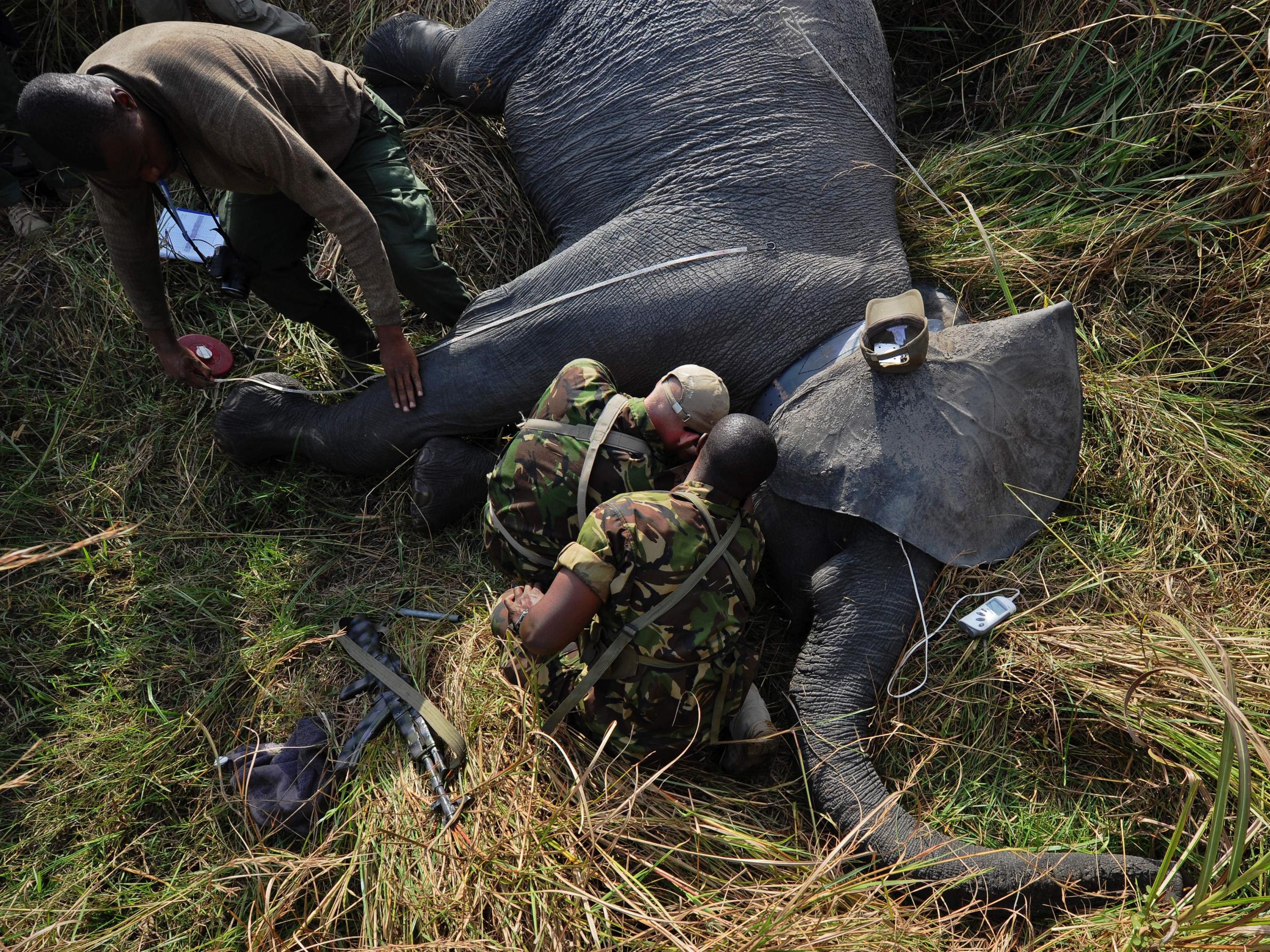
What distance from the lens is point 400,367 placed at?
10.5 feet

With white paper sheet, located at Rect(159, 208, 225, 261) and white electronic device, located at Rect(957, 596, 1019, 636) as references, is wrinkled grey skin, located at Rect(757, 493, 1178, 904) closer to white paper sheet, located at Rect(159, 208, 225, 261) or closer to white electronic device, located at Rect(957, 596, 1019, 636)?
white electronic device, located at Rect(957, 596, 1019, 636)

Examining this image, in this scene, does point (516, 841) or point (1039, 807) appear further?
point (1039, 807)

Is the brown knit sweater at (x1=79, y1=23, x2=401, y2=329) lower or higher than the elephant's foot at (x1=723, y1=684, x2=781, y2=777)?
higher

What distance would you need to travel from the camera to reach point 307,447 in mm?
3445

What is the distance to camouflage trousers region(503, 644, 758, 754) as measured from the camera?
2.54m

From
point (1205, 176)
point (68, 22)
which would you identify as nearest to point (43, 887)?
point (68, 22)

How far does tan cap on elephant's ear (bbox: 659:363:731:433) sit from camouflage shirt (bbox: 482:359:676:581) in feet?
0.36

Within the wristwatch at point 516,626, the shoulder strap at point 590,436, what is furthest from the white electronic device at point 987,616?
the wristwatch at point 516,626

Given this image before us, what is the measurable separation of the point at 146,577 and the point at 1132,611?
3.40 metres

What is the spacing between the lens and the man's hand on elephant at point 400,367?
313 cm

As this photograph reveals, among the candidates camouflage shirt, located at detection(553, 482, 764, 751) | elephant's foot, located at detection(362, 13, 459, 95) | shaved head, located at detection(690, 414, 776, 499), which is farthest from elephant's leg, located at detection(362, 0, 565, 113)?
camouflage shirt, located at detection(553, 482, 764, 751)

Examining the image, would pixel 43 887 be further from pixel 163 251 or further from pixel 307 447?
pixel 163 251

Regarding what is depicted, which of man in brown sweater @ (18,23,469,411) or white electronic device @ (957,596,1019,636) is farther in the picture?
white electronic device @ (957,596,1019,636)

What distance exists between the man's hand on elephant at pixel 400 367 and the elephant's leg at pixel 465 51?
4.09 ft
